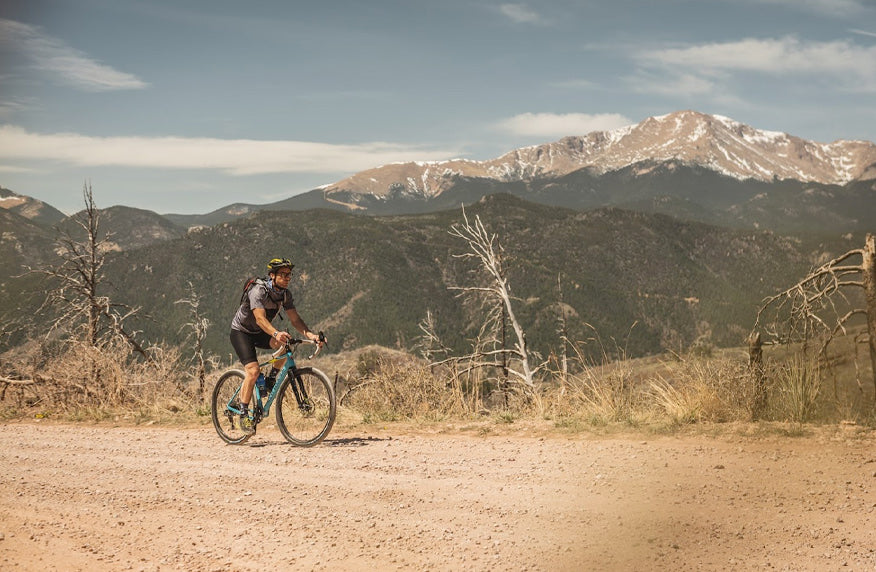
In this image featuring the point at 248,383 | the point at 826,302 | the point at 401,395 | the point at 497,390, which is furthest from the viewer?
the point at 497,390

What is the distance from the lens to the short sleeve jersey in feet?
28.1

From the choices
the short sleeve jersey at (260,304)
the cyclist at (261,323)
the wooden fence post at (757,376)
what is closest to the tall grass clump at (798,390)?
the wooden fence post at (757,376)

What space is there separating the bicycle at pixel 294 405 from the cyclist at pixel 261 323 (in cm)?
13

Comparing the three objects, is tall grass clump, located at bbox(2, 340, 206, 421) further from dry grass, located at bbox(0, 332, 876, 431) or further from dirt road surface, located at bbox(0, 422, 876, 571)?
dirt road surface, located at bbox(0, 422, 876, 571)

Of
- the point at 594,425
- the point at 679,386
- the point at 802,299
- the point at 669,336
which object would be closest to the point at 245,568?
the point at 594,425

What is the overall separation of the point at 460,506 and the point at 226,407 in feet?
15.6

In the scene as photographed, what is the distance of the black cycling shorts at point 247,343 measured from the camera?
349 inches

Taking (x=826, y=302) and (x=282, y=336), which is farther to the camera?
(x=826, y=302)

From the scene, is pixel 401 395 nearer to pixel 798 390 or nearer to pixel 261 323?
pixel 261 323

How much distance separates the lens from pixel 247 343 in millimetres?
8859

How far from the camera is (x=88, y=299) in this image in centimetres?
1795

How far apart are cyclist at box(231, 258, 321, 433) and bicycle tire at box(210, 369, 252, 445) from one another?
262 mm

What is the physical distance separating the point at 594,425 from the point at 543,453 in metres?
1.47

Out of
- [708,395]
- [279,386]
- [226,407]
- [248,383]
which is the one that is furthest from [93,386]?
[708,395]
